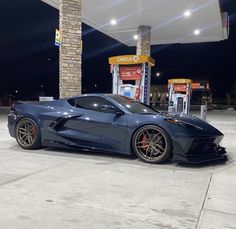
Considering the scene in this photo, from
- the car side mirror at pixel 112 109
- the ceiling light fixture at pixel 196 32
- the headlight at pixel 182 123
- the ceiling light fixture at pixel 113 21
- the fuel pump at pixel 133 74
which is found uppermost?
the ceiling light fixture at pixel 113 21

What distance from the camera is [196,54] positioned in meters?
54.9

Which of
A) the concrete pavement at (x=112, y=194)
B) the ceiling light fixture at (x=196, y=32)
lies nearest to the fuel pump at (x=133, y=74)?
the concrete pavement at (x=112, y=194)

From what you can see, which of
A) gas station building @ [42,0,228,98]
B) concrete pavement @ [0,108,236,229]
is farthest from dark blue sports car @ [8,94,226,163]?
gas station building @ [42,0,228,98]

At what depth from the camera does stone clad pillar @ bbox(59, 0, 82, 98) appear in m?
10.7

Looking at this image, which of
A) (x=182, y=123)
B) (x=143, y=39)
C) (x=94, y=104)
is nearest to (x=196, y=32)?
(x=143, y=39)

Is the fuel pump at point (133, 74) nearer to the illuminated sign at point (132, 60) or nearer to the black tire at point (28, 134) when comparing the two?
the illuminated sign at point (132, 60)

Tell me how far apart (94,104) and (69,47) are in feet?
15.4

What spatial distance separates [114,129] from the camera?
6.22m

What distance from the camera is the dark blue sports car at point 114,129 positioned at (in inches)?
227

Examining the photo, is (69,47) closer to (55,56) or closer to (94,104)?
(94,104)

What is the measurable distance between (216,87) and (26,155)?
68.3 m

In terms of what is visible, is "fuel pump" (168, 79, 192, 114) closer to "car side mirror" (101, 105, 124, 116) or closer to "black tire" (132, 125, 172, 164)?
"car side mirror" (101, 105, 124, 116)

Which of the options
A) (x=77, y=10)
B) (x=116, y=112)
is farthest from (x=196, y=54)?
(x=116, y=112)

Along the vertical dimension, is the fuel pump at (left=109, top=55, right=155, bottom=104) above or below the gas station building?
below
